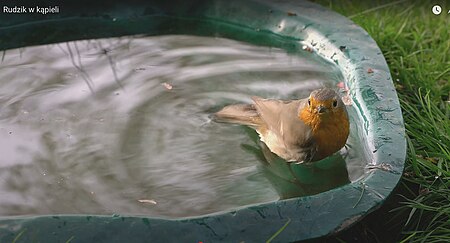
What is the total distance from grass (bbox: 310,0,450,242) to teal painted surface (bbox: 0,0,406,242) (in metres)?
0.14

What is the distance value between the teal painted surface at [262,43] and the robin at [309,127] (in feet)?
0.50

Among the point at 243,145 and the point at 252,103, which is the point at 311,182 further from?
the point at 252,103

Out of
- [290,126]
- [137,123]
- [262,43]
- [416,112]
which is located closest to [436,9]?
[262,43]

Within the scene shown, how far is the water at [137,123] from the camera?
3.00 meters

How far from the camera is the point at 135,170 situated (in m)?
3.18

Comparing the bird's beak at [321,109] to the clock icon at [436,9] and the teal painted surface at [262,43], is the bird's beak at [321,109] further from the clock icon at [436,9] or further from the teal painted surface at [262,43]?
the clock icon at [436,9]

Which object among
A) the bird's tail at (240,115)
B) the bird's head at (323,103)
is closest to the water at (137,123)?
the bird's tail at (240,115)

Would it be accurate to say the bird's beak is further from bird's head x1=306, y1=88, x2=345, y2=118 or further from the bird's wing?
the bird's wing

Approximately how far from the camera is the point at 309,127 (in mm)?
3121

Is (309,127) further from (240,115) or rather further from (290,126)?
(240,115)

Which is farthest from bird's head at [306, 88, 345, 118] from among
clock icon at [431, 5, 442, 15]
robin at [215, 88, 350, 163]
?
clock icon at [431, 5, 442, 15]

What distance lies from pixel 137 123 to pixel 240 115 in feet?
1.62

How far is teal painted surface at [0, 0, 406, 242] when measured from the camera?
2270 millimetres

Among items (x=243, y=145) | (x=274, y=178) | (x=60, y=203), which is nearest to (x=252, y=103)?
(x=243, y=145)
